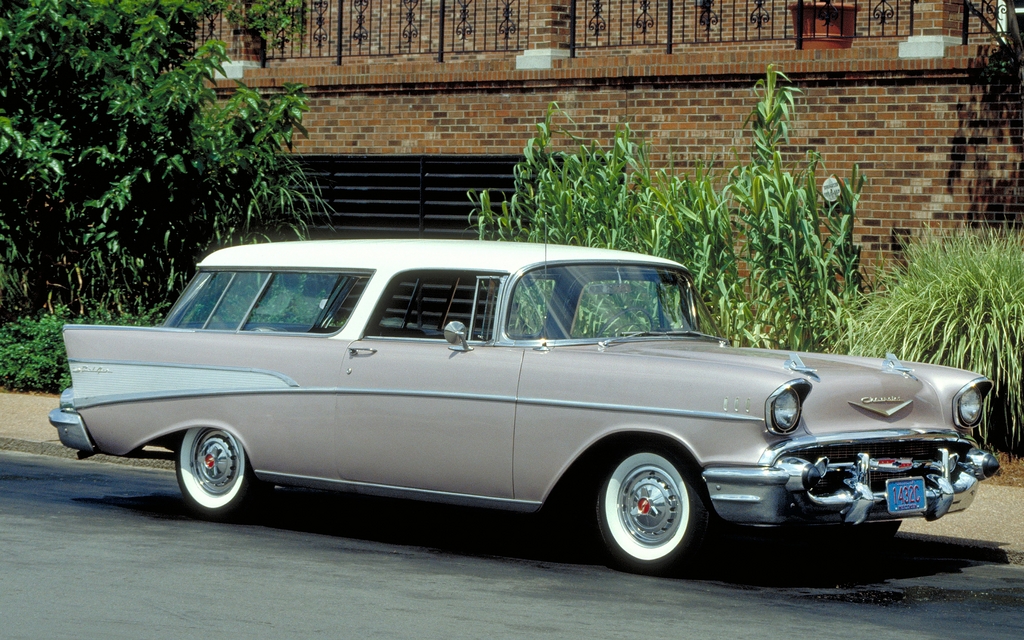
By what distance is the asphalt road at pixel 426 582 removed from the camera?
6.01 m

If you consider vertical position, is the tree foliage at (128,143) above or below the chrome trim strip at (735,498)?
above

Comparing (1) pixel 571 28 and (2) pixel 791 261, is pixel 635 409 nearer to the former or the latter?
(2) pixel 791 261

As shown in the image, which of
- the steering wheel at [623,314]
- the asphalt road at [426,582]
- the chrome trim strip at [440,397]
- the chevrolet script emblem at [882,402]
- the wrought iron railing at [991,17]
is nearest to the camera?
the asphalt road at [426,582]

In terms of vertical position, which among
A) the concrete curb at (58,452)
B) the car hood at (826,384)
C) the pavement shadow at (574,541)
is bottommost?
the concrete curb at (58,452)

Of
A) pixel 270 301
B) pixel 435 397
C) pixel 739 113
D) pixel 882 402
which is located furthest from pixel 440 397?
pixel 739 113

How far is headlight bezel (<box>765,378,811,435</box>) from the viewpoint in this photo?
6723 mm

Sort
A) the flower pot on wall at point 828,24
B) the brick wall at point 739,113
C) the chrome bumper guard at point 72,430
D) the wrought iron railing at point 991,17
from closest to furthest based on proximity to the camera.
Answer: the chrome bumper guard at point 72,430, the wrought iron railing at point 991,17, the brick wall at point 739,113, the flower pot on wall at point 828,24

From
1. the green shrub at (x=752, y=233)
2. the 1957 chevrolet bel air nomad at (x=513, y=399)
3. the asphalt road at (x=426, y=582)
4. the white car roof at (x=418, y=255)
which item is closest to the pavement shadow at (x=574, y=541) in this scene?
the asphalt road at (x=426, y=582)

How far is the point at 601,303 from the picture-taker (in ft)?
25.9

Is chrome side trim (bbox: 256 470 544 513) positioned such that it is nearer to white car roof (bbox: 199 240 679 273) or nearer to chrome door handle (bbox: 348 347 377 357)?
chrome door handle (bbox: 348 347 377 357)

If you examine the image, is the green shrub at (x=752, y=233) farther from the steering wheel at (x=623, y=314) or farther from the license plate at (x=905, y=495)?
the license plate at (x=905, y=495)

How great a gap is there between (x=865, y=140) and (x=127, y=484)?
24.4ft

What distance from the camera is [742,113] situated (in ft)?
47.2

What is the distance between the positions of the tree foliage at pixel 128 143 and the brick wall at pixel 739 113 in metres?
1.46
